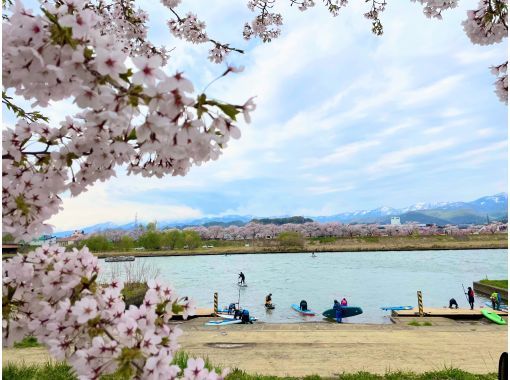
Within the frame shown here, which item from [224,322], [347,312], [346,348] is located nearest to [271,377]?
[346,348]

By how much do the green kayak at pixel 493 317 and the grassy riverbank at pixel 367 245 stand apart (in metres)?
60.6

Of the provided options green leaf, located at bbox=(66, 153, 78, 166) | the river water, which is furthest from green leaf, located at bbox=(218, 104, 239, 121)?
the river water

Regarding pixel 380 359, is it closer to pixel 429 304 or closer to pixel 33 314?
pixel 33 314

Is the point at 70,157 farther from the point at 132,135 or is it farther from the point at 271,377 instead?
the point at 271,377

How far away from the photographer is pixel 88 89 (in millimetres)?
1435

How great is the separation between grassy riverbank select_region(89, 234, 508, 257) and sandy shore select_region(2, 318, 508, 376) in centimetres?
6700

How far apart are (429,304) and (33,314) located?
85.6 feet

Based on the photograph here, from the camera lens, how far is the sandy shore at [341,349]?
7887mm

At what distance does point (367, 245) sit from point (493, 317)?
237ft

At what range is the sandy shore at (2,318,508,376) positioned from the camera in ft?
25.9

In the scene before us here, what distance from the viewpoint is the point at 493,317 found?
16953 mm

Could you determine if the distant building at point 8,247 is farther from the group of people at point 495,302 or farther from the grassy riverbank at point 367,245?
the grassy riverbank at point 367,245

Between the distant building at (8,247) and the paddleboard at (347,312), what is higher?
the distant building at (8,247)

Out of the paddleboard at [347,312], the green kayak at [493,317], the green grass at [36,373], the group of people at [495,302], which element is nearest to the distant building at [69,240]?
the green grass at [36,373]
